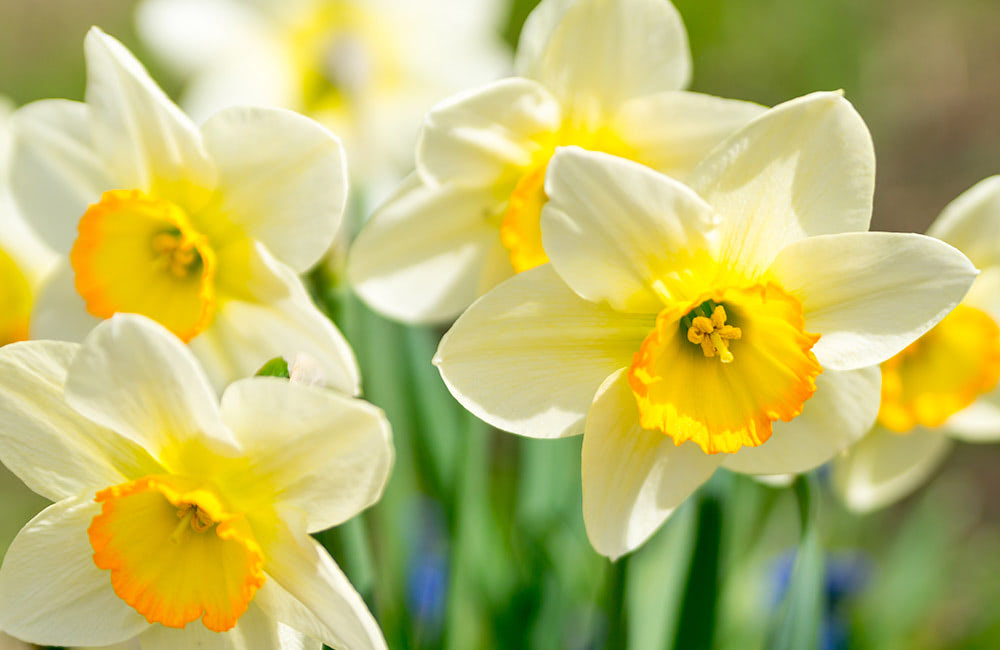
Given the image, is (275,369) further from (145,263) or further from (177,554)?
(145,263)

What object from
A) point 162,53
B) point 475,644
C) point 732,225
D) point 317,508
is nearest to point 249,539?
point 317,508

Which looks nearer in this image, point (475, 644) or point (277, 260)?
point (277, 260)

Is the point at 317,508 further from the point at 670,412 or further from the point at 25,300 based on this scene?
the point at 25,300

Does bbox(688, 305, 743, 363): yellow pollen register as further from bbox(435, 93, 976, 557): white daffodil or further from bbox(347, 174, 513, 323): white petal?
bbox(347, 174, 513, 323): white petal

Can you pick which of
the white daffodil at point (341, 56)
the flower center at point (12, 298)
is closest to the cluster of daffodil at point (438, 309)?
the flower center at point (12, 298)

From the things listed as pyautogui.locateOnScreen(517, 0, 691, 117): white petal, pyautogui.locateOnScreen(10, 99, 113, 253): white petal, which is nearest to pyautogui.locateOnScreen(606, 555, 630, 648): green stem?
pyautogui.locateOnScreen(517, 0, 691, 117): white petal

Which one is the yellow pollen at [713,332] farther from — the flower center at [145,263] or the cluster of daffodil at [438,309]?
the flower center at [145,263]
